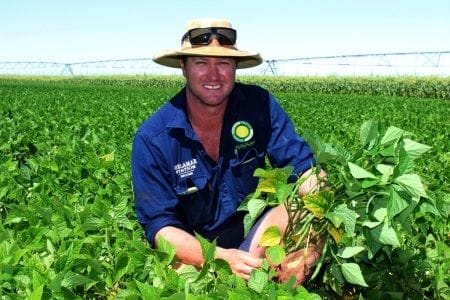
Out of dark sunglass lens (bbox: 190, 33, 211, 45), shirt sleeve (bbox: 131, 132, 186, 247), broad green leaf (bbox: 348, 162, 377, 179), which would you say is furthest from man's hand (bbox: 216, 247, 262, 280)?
dark sunglass lens (bbox: 190, 33, 211, 45)

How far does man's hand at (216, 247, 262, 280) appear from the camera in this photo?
254 cm

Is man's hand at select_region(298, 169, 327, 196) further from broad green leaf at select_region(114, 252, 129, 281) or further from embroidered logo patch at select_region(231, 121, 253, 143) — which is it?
broad green leaf at select_region(114, 252, 129, 281)

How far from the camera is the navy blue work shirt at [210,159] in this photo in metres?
3.13

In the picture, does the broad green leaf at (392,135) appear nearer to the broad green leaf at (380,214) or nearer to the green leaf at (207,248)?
the broad green leaf at (380,214)

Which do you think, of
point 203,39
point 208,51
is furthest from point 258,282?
point 203,39

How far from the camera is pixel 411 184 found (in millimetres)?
1937

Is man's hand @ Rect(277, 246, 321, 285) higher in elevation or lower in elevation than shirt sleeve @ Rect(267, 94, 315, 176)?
lower

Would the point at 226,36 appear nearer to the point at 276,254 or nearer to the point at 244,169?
the point at 244,169

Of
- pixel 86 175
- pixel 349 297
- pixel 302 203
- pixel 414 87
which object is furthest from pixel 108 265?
pixel 414 87

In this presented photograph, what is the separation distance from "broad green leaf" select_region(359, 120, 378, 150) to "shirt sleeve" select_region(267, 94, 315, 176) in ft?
3.25

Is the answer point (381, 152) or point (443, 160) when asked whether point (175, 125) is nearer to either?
point (381, 152)

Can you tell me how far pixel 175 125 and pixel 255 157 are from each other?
0.55 meters

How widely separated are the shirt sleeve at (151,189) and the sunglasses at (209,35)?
0.63 meters

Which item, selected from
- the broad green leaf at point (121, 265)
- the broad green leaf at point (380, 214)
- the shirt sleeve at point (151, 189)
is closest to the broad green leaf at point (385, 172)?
the broad green leaf at point (380, 214)
